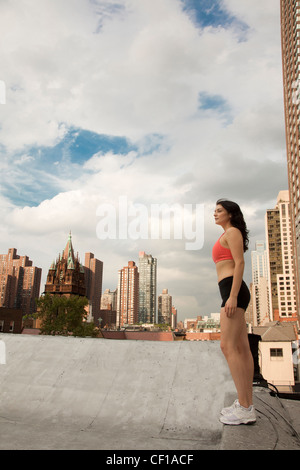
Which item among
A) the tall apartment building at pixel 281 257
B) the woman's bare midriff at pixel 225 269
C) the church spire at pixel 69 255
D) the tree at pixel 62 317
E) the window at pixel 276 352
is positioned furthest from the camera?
the tall apartment building at pixel 281 257

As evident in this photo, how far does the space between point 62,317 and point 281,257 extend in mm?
111209

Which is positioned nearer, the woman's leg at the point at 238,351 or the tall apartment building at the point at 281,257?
the woman's leg at the point at 238,351

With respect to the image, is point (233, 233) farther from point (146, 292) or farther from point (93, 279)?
point (146, 292)

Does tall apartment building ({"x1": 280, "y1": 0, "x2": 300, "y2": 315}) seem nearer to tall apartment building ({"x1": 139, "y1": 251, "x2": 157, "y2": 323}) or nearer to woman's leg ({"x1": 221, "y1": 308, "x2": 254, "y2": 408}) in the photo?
woman's leg ({"x1": 221, "y1": 308, "x2": 254, "y2": 408})

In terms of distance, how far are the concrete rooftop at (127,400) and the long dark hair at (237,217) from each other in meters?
1.56

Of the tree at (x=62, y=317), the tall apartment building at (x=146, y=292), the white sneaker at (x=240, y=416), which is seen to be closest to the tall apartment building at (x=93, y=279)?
the tall apartment building at (x=146, y=292)

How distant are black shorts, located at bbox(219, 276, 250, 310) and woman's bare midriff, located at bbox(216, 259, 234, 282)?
43mm

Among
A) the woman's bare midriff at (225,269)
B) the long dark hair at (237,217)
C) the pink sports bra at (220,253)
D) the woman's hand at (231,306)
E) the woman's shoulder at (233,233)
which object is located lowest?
the woman's hand at (231,306)

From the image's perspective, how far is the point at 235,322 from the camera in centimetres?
312

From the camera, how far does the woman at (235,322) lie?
9.87 feet

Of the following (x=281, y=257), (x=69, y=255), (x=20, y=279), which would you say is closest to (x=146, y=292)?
(x=20, y=279)

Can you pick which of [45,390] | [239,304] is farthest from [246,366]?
[45,390]

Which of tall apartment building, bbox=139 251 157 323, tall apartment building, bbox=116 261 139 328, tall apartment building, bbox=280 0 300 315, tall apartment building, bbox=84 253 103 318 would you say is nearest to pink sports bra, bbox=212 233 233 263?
tall apartment building, bbox=280 0 300 315

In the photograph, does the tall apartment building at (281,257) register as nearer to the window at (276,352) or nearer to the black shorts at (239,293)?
the window at (276,352)
